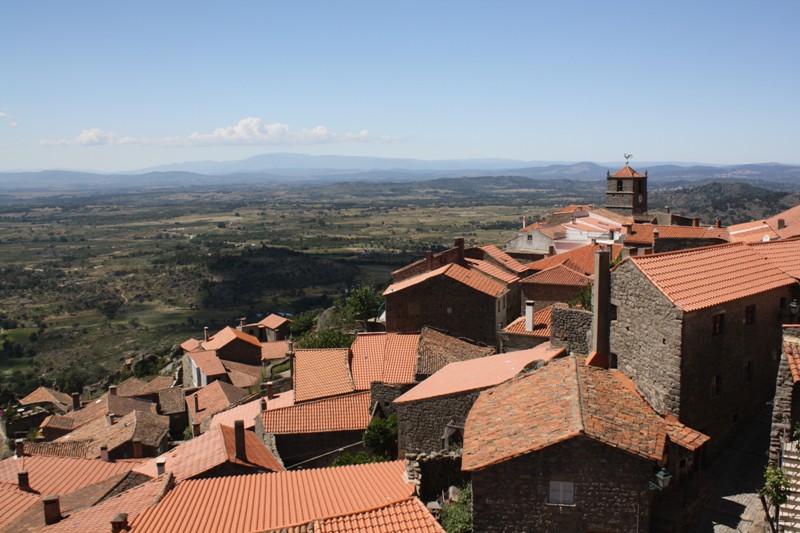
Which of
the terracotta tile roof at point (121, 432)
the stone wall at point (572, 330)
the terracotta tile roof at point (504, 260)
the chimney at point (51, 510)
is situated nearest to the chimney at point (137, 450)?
the terracotta tile roof at point (121, 432)

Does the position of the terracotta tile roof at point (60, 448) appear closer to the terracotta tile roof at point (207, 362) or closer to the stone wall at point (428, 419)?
the terracotta tile roof at point (207, 362)

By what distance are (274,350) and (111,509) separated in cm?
4136

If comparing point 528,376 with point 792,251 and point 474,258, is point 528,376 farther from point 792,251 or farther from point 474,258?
point 474,258

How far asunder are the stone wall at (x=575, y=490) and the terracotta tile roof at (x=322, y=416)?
11.5m

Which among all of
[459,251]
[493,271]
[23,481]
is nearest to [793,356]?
[23,481]

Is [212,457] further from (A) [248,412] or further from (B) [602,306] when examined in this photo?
(B) [602,306]

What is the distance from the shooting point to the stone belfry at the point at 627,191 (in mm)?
66562

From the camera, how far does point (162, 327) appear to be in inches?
4028

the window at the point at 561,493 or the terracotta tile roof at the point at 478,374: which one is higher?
the window at the point at 561,493

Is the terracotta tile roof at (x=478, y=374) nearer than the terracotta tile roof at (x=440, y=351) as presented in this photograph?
Yes

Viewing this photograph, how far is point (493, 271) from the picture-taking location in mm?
36000

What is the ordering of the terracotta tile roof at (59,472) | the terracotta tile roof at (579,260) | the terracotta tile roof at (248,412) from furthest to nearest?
the terracotta tile roof at (579,260), the terracotta tile roof at (248,412), the terracotta tile roof at (59,472)

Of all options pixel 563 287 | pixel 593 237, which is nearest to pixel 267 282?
pixel 593 237

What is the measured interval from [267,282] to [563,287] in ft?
345
